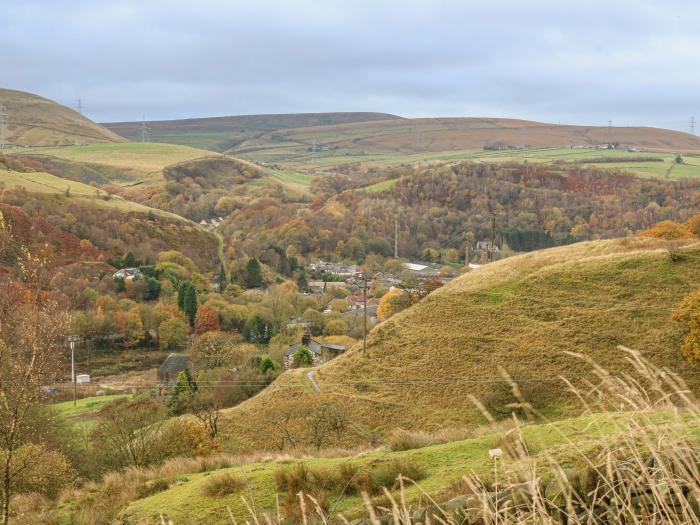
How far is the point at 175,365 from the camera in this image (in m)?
48.0

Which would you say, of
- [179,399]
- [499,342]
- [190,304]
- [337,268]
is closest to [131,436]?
[179,399]

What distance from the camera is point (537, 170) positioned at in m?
161

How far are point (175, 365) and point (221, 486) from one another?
35993 mm

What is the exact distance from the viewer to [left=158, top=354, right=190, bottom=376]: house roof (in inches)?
1845

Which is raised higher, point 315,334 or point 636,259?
point 636,259

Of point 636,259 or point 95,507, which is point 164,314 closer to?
point 636,259

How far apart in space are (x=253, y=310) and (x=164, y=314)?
28.1ft

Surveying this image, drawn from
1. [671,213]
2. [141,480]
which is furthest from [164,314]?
[671,213]

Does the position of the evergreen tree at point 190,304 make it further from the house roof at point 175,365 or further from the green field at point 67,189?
the green field at point 67,189

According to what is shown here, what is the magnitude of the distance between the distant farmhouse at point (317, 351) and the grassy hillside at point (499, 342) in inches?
398

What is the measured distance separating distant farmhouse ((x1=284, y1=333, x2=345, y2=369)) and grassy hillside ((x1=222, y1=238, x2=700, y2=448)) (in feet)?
33.2

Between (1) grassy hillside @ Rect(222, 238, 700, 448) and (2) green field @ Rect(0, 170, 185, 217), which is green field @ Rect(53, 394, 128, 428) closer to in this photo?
(1) grassy hillside @ Rect(222, 238, 700, 448)

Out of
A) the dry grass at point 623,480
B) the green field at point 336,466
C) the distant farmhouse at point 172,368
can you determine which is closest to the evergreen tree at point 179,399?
the distant farmhouse at point 172,368

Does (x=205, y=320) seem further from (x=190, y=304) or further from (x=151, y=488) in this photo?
(x=151, y=488)
